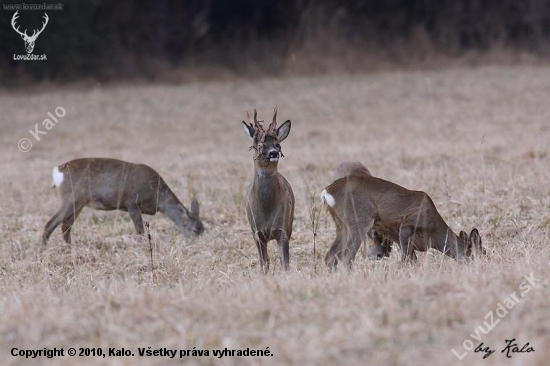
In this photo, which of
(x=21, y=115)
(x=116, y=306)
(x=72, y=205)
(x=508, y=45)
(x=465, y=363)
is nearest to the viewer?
(x=465, y=363)

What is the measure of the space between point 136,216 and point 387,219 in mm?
3909

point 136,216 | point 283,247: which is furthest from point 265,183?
point 136,216

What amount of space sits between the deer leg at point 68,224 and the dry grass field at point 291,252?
13 centimetres

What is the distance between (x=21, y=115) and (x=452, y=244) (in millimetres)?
18166

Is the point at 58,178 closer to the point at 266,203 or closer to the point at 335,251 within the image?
the point at 266,203

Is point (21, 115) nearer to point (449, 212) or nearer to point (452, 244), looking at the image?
point (449, 212)

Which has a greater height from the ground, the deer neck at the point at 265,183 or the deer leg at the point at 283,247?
the deer neck at the point at 265,183

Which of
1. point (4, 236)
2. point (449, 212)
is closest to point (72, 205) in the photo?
point (4, 236)

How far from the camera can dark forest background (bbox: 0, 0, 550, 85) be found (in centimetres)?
2980

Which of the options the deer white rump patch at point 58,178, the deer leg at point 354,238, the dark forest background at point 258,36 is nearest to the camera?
the deer leg at point 354,238

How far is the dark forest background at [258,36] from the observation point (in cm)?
2980

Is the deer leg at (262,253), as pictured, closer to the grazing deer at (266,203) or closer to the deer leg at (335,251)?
the grazing deer at (266,203)

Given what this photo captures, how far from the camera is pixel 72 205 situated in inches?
430

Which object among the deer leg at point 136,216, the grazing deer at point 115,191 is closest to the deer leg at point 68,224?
the grazing deer at point 115,191
